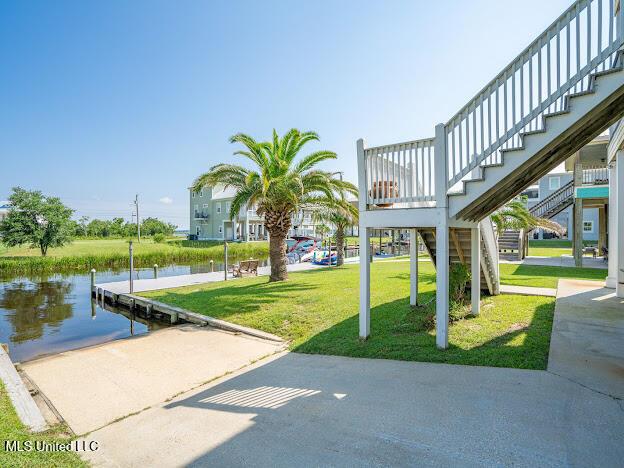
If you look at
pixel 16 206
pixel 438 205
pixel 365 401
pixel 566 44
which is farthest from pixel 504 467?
pixel 16 206

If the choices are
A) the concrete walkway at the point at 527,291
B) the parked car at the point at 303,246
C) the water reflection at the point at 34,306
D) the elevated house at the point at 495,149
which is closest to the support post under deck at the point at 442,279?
the elevated house at the point at 495,149

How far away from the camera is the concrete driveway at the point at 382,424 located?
289 centimetres

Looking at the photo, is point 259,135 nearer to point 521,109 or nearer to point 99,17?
point 99,17

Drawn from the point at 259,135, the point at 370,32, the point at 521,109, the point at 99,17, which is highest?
the point at 99,17

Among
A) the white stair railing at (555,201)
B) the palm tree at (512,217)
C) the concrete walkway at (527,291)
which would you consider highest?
the white stair railing at (555,201)

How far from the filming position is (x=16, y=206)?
2595 cm

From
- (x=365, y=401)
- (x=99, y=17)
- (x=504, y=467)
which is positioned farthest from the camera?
(x=99, y=17)

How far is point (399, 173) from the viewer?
19.7 ft

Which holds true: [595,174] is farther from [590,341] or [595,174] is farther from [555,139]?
[555,139]

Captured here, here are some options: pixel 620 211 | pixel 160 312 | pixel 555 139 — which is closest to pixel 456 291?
pixel 555 139

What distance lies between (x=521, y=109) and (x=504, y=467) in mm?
4421

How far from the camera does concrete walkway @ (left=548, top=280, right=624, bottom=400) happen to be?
14.0 ft

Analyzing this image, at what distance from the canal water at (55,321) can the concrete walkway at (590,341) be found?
972cm

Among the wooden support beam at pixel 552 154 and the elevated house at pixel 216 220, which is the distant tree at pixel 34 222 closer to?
the elevated house at pixel 216 220
